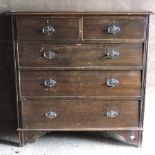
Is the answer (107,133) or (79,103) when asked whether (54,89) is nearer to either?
(79,103)

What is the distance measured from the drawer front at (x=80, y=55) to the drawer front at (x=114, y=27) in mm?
71

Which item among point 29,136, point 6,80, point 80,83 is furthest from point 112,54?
point 6,80

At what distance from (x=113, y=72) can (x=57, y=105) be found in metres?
0.52

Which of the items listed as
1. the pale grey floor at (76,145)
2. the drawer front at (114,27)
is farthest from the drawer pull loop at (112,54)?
the pale grey floor at (76,145)

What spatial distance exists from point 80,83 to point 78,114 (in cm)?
26

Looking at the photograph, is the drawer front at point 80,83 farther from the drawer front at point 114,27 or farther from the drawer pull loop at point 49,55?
the drawer front at point 114,27

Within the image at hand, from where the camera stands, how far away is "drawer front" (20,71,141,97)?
264cm

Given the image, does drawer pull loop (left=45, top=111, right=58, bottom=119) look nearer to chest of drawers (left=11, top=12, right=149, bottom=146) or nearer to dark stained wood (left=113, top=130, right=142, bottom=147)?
chest of drawers (left=11, top=12, right=149, bottom=146)

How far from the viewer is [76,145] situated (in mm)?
2883

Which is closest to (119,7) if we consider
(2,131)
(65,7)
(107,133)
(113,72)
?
(65,7)

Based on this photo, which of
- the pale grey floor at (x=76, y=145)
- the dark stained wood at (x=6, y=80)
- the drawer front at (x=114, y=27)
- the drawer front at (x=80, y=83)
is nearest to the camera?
the drawer front at (x=114, y=27)

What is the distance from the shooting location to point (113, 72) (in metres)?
2.63

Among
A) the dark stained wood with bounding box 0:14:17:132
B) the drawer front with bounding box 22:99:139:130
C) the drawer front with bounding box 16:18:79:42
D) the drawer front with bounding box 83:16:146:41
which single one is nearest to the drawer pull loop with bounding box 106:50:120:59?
the drawer front with bounding box 83:16:146:41

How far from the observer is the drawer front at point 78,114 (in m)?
2.71
